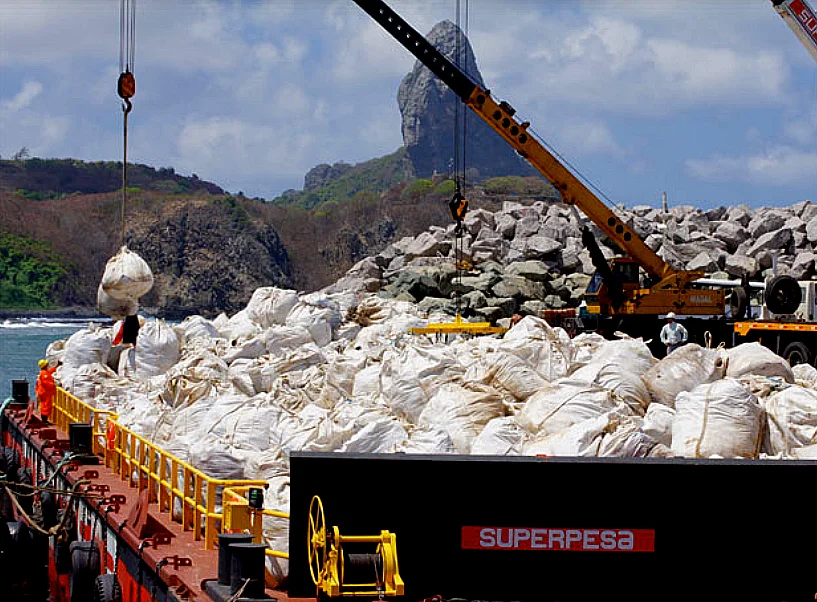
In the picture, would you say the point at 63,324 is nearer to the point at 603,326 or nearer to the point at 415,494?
the point at 603,326

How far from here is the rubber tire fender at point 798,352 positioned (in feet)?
59.4

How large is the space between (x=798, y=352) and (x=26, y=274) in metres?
68.9

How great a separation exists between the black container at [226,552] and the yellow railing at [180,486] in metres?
0.26

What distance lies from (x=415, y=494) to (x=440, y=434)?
2.39 metres

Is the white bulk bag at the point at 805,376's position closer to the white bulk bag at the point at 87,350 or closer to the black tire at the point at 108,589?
the black tire at the point at 108,589

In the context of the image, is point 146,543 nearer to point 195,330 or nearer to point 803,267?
point 195,330

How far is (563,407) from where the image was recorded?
8.34 meters

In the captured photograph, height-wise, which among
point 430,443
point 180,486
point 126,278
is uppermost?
point 126,278

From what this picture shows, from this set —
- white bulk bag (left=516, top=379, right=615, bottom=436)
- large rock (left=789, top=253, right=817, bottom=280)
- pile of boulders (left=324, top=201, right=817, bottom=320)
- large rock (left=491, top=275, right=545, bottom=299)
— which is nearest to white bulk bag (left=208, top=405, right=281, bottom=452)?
white bulk bag (left=516, top=379, right=615, bottom=436)

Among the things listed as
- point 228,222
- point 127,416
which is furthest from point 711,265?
point 228,222

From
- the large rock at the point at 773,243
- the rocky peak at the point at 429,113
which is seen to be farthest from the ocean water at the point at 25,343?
the rocky peak at the point at 429,113

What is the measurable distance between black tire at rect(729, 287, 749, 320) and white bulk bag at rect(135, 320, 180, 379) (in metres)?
11.0

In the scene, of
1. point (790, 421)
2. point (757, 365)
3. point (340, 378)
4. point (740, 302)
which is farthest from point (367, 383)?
point (740, 302)

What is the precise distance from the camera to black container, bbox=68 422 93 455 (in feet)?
35.7
